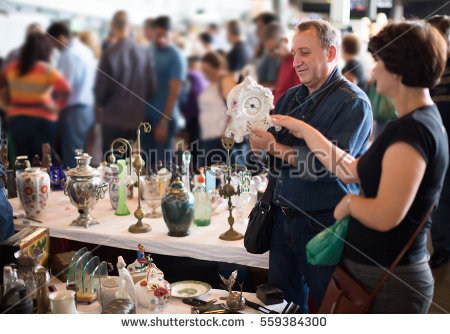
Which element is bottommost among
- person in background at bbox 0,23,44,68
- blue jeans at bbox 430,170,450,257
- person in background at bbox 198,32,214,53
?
blue jeans at bbox 430,170,450,257

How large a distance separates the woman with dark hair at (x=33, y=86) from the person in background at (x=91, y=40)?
284 millimetres

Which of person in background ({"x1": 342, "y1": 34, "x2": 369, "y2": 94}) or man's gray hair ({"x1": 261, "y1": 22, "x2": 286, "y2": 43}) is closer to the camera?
man's gray hair ({"x1": 261, "y1": 22, "x2": 286, "y2": 43})

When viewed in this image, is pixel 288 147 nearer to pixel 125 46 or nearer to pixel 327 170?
pixel 327 170

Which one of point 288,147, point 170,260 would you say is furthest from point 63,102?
point 288,147

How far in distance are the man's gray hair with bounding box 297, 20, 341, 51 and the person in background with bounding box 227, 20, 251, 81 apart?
1322mm

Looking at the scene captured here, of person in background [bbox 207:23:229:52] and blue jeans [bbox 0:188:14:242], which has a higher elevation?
person in background [bbox 207:23:229:52]

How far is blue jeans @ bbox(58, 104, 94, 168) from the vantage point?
2.38 metres

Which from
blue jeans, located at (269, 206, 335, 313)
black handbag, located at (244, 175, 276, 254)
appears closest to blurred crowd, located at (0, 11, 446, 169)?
black handbag, located at (244, 175, 276, 254)

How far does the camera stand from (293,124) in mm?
1456

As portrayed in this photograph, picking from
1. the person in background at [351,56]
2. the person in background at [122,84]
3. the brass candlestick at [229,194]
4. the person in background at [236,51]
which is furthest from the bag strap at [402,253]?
the person in background at [351,56]

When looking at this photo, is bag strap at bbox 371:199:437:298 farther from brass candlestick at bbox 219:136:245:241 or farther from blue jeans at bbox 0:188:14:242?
blue jeans at bbox 0:188:14:242

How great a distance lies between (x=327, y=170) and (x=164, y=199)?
2.85 feet

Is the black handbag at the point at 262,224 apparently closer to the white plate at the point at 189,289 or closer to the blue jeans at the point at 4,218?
the white plate at the point at 189,289

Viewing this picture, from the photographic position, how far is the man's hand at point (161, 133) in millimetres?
3080
